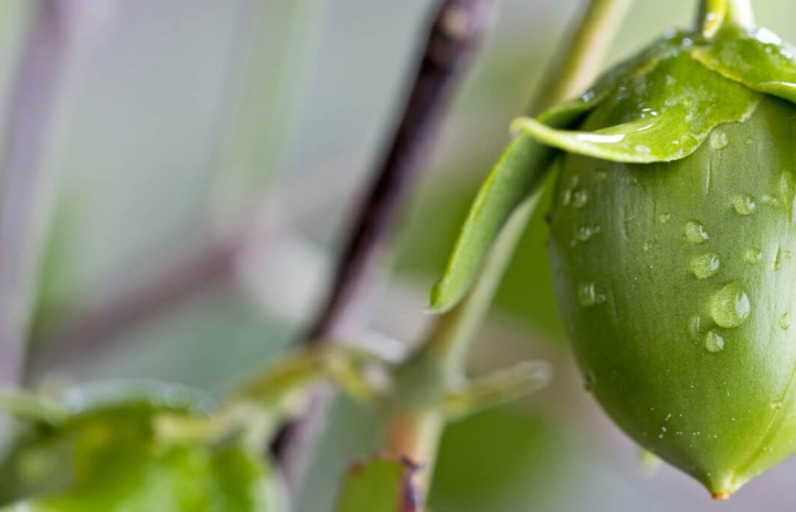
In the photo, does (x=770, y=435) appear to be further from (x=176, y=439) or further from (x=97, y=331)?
(x=97, y=331)

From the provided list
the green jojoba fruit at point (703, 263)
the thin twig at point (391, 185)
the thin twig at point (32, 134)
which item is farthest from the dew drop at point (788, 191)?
the thin twig at point (32, 134)

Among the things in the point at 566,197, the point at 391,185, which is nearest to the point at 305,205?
the point at 391,185

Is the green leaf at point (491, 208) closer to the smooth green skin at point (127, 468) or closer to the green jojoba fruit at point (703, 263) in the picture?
the green jojoba fruit at point (703, 263)

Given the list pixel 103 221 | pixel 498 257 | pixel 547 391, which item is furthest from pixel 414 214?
pixel 498 257

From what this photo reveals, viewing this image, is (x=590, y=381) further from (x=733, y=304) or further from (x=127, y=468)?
(x=127, y=468)

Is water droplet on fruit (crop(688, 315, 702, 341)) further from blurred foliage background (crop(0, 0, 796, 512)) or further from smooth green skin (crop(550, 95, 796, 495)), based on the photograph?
blurred foliage background (crop(0, 0, 796, 512))

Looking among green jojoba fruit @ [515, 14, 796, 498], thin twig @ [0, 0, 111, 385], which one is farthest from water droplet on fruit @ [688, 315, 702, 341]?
thin twig @ [0, 0, 111, 385]
